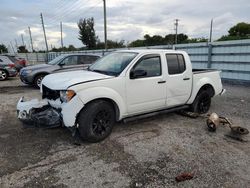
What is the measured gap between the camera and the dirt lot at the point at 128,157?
334 centimetres

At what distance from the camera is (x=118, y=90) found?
15.2 ft

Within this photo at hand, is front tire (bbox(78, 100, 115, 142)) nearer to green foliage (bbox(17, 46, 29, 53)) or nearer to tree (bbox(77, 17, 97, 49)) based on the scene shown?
tree (bbox(77, 17, 97, 49))

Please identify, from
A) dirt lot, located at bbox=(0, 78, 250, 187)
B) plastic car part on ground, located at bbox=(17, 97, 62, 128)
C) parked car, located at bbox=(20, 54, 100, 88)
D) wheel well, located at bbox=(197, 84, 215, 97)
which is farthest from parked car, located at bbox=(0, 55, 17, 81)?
wheel well, located at bbox=(197, 84, 215, 97)

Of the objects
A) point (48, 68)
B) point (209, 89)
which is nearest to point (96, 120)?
point (209, 89)

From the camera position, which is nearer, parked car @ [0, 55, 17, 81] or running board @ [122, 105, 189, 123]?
running board @ [122, 105, 189, 123]

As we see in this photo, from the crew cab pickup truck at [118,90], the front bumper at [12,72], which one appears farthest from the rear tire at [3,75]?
the crew cab pickup truck at [118,90]

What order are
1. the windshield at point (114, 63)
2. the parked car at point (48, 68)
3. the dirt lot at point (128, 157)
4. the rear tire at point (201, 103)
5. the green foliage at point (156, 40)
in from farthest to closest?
1. the green foliage at point (156, 40)
2. the parked car at point (48, 68)
3. the rear tire at point (201, 103)
4. the windshield at point (114, 63)
5. the dirt lot at point (128, 157)

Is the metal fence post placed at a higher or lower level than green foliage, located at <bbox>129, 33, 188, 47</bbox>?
lower

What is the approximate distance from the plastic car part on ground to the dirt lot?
400 mm

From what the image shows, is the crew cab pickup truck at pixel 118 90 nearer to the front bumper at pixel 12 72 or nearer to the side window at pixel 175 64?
the side window at pixel 175 64

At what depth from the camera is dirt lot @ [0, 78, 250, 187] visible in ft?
10.9

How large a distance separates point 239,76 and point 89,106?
8.95 m

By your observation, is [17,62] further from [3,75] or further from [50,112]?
[50,112]

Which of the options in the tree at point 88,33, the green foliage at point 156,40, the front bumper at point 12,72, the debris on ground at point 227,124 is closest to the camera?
the debris on ground at point 227,124
